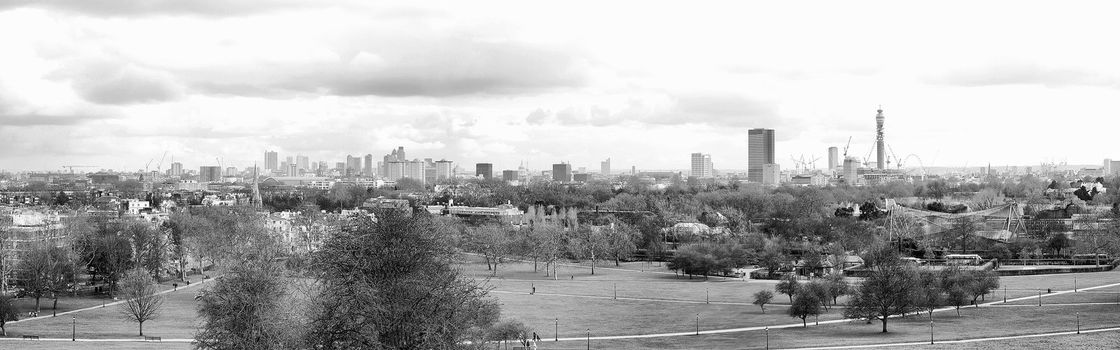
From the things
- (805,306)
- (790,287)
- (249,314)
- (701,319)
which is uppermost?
(249,314)

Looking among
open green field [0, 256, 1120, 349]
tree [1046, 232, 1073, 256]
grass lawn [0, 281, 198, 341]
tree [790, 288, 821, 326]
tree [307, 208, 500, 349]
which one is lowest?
grass lawn [0, 281, 198, 341]

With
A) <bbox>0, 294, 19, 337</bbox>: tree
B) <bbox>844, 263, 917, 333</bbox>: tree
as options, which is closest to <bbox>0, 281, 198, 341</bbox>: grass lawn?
<bbox>0, 294, 19, 337</bbox>: tree

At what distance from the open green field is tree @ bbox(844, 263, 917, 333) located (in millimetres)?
749

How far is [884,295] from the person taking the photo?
47500mm

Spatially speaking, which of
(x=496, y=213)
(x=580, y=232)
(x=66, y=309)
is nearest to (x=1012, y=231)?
(x=580, y=232)

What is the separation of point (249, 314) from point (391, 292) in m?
8.19

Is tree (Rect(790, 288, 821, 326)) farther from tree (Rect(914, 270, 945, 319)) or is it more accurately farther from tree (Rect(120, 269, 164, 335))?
tree (Rect(120, 269, 164, 335))

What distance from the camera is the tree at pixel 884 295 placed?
47.6 m

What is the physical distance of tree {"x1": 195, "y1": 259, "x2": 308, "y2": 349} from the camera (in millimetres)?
32375

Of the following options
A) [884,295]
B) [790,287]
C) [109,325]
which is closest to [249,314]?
Answer: [109,325]

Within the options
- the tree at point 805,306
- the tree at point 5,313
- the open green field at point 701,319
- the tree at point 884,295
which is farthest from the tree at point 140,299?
the tree at point 884,295

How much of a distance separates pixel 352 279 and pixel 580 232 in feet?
229

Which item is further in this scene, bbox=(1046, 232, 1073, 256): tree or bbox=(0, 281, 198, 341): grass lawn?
bbox=(1046, 232, 1073, 256): tree

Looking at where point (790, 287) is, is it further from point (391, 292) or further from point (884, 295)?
point (391, 292)
